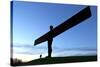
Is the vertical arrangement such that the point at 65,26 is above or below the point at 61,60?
above

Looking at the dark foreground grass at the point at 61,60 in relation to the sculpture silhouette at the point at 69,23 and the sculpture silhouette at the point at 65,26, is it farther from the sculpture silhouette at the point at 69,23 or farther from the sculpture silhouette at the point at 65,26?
the sculpture silhouette at the point at 69,23

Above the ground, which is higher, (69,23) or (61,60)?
(69,23)

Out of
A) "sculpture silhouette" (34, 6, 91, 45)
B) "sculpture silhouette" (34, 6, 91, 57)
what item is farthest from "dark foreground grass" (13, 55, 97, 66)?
"sculpture silhouette" (34, 6, 91, 45)

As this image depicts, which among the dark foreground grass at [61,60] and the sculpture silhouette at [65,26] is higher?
the sculpture silhouette at [65,26]

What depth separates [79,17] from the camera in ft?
7.56

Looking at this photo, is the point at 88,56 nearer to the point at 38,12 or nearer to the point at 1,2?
the point at 38,12

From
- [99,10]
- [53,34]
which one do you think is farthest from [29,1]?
[99,10]

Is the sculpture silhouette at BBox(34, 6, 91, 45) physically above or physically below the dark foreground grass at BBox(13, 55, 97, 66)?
above

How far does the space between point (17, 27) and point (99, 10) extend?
926 millimetres

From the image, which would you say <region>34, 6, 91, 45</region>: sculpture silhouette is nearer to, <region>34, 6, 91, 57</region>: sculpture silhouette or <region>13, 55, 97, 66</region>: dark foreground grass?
<region>34, 6, 91, 57</region>: sculpture silhouette

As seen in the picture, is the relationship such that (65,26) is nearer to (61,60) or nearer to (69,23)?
(69,23)

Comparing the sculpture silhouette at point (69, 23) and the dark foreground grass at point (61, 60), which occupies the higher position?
the sculpture silhouette at point (69, 23)

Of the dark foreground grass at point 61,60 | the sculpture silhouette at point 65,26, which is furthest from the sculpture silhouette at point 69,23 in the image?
the dark foreground grass at point 61,60

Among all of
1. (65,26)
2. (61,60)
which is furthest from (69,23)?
(61,60)
